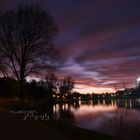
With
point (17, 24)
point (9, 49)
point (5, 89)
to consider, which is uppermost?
point (17, 24)

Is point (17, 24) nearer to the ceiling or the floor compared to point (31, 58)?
nearer to the ceiling

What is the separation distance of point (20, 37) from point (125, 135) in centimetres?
2382

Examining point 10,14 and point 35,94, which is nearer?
point 10,14

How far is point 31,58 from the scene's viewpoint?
41938mm

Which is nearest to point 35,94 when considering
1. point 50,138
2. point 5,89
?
point 5,89

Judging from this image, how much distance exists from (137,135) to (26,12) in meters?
25.3

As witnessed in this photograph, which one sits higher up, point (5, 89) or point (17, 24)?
point (17, 24)

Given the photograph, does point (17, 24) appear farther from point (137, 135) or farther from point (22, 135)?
point (22, 135)

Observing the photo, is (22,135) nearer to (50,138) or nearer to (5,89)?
(50,138)

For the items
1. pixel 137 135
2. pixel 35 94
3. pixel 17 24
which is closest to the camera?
pixel 137 135

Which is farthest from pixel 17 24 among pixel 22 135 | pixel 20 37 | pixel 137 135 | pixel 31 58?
pixel 22 135

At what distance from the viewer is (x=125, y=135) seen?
20.8m

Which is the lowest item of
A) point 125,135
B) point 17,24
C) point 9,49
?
point 125,135

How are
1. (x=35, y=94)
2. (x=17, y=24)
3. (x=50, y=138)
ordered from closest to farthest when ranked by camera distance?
1. (x=50, y=138)
2. (x=17, y=24)
3. (x=35, y=94)
